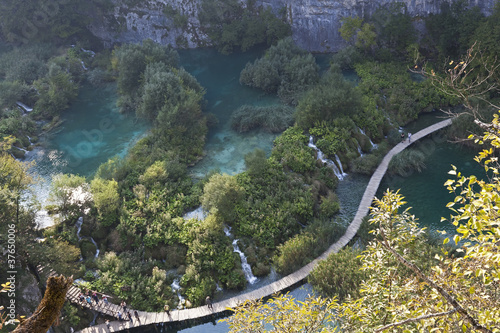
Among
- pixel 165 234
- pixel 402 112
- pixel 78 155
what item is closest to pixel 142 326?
A: pixel 165 234

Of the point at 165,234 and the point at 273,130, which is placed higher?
the point at 273,130

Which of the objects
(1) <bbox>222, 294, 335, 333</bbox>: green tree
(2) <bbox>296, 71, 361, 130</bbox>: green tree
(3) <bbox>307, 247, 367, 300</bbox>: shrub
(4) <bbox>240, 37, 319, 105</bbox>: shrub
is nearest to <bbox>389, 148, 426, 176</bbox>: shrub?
(2) <bbox>296, 71, 361, 130</bbox>: green tree

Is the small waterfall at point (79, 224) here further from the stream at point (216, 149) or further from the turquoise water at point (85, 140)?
the turquoise water at point (85, 140)

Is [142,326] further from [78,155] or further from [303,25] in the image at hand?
[303,25]

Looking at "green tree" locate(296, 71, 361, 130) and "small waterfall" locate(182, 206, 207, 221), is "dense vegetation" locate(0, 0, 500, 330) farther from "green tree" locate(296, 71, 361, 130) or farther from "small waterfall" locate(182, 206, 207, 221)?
"small waterfall" locate(182, 206, 207, 221)

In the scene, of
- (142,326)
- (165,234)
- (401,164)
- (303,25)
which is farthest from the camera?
(303,25)

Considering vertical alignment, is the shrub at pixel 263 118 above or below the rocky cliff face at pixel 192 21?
below

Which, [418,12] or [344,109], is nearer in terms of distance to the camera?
[344,109]

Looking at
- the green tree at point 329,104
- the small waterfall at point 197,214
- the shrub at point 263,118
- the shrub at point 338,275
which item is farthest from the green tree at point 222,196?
the shrub at point 263,118
